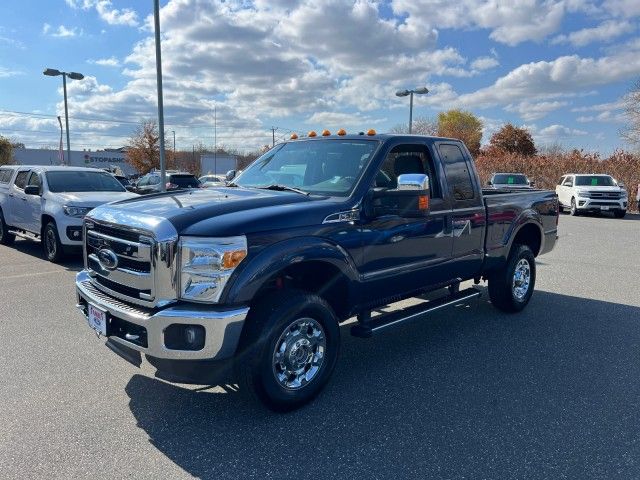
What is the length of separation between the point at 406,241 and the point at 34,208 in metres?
8.06

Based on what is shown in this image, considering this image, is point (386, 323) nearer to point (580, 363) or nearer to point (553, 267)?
point (580, 363)

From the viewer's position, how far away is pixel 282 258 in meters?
3.44

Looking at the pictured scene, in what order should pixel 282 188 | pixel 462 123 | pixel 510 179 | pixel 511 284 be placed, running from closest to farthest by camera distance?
pixel 282 188 < pixel 511 284 < pixel 510 179 < pixel 462 123

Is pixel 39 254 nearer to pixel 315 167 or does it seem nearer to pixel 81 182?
pixel 81 182

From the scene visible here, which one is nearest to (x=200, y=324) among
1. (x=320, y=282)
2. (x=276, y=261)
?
(x=276, y=261)

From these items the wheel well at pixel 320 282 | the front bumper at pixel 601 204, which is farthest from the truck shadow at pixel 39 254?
the front bumper at pixel 601 204

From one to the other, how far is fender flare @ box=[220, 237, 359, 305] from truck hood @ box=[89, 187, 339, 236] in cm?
15

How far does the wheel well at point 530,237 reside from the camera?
6.44 m

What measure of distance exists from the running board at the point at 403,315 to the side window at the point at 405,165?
3.52 ft

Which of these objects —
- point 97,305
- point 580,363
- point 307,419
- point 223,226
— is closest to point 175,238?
point 223,226

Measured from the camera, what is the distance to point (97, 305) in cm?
362

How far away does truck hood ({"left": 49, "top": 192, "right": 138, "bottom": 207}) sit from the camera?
345 inches

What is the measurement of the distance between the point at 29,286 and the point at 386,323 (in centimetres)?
559

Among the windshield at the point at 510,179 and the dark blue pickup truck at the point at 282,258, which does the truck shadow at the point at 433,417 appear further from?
the windshield at the point at 510,179
